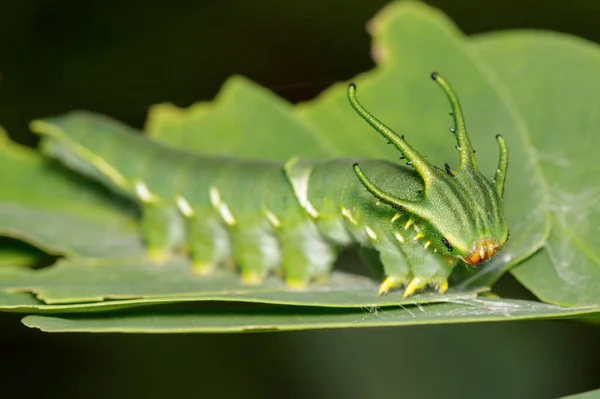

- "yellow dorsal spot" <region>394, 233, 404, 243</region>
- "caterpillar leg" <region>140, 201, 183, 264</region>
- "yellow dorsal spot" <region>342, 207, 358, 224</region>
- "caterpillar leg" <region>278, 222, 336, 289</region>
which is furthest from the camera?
"caterpillar leg" <region>140, 201, 183, 264</region>

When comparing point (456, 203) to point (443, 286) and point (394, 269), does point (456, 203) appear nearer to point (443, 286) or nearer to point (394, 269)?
point (443, 286)

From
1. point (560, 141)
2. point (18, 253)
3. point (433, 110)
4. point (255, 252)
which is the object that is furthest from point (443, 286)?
point (18, 253)

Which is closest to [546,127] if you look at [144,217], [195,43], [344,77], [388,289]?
[388,289]

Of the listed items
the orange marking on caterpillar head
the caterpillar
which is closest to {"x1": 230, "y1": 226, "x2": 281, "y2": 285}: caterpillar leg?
the caterpillar

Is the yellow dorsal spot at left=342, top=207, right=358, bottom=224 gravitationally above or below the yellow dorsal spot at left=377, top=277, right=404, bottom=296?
above

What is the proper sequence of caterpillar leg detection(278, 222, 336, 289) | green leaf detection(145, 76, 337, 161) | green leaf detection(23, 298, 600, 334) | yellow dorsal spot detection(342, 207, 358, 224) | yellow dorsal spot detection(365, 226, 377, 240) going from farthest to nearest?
green leaf detection(145, 76, 337, 161), caterpillar leg detection(278, 222, 336, 289), yellow dorsal spot detection(342, 207, 358, 224), yellow dorsal spot detection(365, 226, 377, 240), green leaf detection(23, 298, 600, 334)

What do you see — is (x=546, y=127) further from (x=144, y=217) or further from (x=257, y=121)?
(x=144, y=217)

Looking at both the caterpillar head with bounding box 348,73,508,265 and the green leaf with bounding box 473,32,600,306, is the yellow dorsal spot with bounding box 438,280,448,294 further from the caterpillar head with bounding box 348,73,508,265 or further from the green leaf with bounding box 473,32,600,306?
the green leaf with bounding box 473,32,600,306
